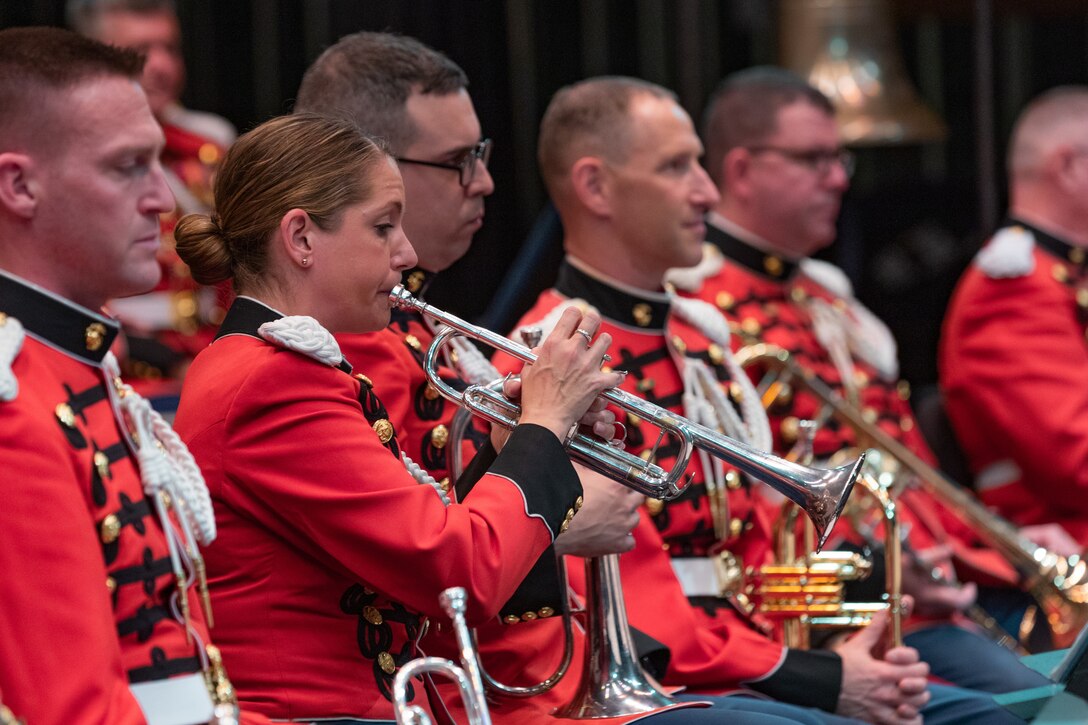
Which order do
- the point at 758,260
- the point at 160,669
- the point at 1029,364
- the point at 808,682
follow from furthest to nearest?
the point at 1029,364
the point at 758,260
the point at 808,682
the point at 160,669

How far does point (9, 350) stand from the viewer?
1.90 m

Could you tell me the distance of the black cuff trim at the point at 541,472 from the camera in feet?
7.23

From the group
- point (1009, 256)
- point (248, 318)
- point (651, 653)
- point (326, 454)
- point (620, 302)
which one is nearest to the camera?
point (326, 454)

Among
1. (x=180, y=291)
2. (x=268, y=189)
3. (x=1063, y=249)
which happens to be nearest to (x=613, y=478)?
(x=268, y=189)

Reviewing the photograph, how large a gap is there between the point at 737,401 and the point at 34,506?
1.84 meters

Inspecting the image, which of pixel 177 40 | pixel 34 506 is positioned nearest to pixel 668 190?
pixel 34 506

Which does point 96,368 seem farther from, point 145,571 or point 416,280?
point 416,280

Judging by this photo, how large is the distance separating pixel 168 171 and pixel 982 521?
2.69 m

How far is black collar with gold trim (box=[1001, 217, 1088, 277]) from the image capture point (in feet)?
15.2

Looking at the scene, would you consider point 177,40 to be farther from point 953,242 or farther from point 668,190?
point 953,242

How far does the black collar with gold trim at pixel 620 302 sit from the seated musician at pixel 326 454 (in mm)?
929

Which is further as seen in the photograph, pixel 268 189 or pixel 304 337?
pixel 268 189

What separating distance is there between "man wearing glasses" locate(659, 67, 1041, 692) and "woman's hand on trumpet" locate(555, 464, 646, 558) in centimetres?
133

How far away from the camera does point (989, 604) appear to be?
4.18m
